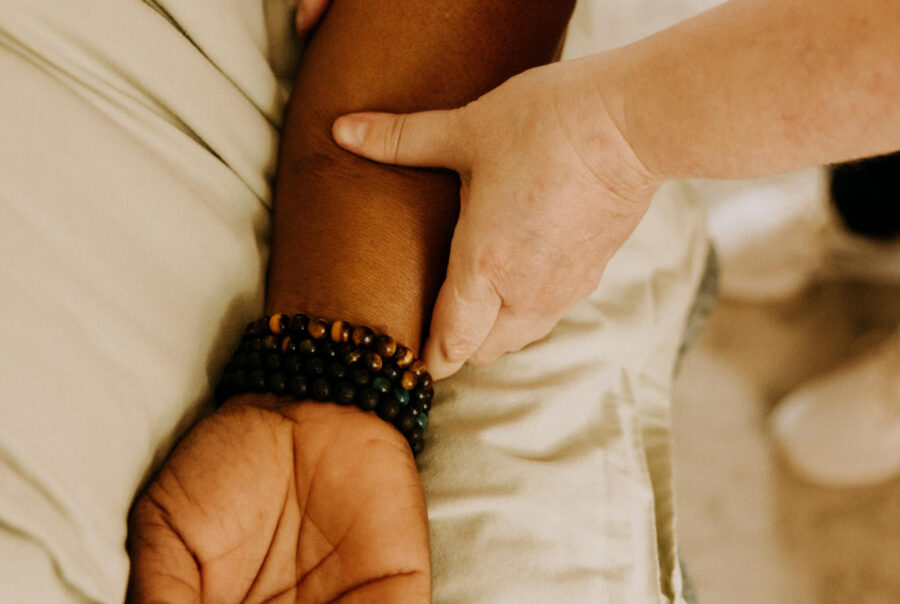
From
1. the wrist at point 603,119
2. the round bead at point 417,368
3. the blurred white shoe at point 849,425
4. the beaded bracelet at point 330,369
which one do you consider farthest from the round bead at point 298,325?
the blurred white shoe at point 849,425

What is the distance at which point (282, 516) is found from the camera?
54 centimetres

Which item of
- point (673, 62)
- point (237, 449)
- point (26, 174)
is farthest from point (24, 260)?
point (673, 62)

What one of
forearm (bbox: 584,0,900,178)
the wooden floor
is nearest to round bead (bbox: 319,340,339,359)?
forearm (bbox: 584,0,900,178)

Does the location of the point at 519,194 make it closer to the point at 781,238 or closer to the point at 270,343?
the point at 270,343

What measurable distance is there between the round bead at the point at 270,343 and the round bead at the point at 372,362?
78mm

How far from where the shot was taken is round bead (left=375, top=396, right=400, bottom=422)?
580 millimetres

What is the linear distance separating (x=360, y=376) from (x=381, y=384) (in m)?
0.02

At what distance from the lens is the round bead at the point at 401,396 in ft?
1.92

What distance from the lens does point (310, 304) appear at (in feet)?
2.10

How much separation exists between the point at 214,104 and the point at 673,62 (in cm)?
42

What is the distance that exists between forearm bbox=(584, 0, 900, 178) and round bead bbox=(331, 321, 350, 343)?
295 mm

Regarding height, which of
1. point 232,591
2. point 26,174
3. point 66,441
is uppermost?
point 26,174

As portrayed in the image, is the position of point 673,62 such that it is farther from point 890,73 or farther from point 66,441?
point 66,441

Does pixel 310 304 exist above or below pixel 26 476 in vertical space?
below
